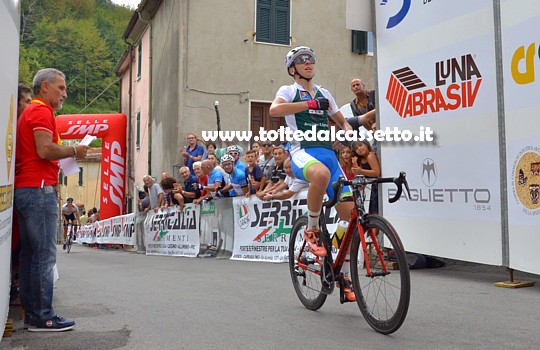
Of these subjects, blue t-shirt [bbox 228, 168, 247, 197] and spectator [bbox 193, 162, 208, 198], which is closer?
blue t-shirt [bbox 228, 168, 247, 197]

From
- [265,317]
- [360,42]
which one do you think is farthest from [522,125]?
[360,42]

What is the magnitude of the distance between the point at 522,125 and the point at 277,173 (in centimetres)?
590

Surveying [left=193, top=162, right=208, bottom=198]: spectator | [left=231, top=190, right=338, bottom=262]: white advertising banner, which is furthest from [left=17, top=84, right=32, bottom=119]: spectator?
[left=193, top=162, right=208, bottom=198]: spectator

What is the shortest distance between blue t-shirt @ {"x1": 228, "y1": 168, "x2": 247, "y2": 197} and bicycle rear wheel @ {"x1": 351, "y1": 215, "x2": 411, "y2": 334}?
8308 millimetres

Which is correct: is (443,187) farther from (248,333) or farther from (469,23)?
(248,333)

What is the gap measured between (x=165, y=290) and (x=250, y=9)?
17.0 metres

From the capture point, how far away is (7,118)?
405cm

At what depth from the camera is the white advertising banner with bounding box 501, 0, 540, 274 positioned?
6742mm

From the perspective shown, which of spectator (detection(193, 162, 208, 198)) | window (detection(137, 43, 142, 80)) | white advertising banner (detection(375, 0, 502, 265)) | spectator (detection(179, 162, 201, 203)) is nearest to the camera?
white advertising banner (detection(375, 0, 502, 265))

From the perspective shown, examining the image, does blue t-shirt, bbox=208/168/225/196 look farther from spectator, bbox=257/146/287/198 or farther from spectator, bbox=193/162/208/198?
spectator, bbox=257/146/287/198

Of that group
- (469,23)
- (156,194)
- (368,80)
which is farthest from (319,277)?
(368,80)

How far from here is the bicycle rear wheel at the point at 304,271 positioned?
5.75 metres

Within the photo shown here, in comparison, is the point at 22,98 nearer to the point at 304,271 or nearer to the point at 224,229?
the point at 304,271

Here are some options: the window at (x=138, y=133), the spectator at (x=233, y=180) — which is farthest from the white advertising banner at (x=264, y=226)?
the window at (x=138, y=133)
